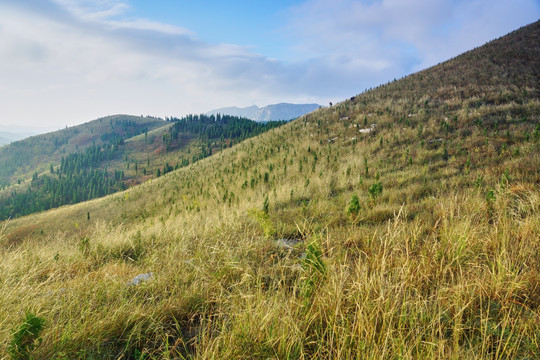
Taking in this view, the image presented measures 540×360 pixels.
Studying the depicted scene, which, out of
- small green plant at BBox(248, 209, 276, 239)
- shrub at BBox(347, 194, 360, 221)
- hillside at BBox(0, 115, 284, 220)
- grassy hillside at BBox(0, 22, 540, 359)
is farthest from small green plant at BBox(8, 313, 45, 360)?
hillside at BBox(0, 115, 284, 220)

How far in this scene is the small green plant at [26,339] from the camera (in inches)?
63.0

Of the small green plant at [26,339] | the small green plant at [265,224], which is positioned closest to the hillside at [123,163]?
the small green plant at [265,224]

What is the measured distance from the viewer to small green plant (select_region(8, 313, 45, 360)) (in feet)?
5.25

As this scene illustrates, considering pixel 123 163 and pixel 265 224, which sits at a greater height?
pixel 123 163

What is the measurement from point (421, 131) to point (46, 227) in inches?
1487

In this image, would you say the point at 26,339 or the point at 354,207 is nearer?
the point at 26,339

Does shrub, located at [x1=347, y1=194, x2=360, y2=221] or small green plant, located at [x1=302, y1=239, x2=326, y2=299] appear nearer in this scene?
small green plant, located at [x1=302, y1=239, x2=326, y2=299]

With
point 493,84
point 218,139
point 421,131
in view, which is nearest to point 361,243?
point 421,131

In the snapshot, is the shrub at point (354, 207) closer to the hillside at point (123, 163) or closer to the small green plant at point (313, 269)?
the small green plant at point (313, 269)

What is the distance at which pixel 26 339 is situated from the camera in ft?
5.56

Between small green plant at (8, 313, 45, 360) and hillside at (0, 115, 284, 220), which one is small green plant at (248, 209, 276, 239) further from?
hillside at (0, 115, 284, 220)

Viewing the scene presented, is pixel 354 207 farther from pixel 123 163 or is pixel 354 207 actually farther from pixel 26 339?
pixel 123 163

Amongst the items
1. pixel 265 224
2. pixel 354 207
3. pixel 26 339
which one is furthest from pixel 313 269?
pixel 354 207

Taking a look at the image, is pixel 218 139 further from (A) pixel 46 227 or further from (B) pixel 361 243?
(B) pixel 361 243
